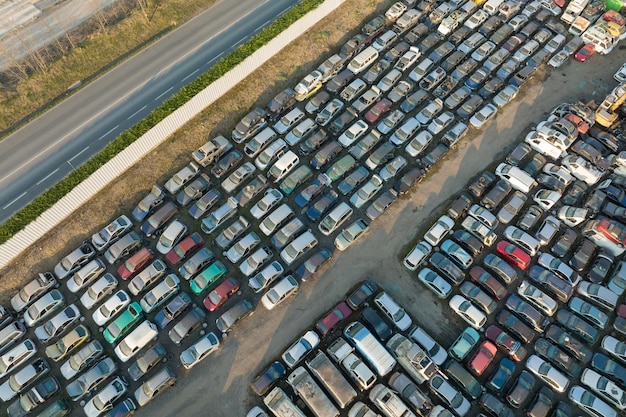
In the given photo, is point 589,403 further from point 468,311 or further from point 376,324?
point 376,324

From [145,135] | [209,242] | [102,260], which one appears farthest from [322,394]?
[145,135]

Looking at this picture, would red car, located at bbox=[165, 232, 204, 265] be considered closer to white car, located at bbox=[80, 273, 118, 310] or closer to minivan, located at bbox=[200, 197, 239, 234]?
minivan, located at bbox=[200, 197, 239, 234]

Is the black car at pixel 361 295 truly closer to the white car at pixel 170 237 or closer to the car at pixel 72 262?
the white car at pixel 170 237

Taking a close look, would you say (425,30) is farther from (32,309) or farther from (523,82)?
(32,309)

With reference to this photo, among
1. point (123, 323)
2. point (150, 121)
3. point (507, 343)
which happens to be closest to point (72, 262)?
point (123, 323)

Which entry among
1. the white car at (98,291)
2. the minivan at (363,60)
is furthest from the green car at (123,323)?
the minivan at (363,60)
